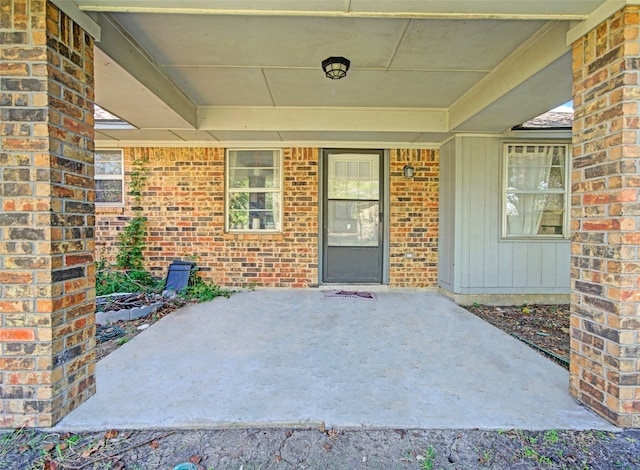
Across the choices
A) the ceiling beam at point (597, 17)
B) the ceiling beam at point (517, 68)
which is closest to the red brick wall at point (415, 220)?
the ceiling beam at point (517, 68)

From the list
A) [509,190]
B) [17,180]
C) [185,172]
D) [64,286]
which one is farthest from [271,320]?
[509,190]

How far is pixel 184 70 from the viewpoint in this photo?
11.1 feet

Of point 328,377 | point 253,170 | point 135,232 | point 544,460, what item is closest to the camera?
point 544,460

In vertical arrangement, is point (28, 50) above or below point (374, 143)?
below

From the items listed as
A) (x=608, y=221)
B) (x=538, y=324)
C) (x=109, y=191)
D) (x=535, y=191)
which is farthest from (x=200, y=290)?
(x=535, y=191)

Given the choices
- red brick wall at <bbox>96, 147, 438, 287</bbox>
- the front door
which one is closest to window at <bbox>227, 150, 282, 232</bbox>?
red brick wall at <bbox>96, 147, 438, 287</bbox>

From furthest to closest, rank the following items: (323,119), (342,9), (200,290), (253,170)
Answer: (253,170), (200,290), (323,119), (342,9)

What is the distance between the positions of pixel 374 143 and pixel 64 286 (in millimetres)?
4435

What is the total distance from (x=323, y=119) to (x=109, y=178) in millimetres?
3673

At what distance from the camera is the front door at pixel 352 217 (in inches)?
214

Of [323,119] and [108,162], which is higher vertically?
[323,119]

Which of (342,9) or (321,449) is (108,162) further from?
(321,449)

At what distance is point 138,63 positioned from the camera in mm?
2979

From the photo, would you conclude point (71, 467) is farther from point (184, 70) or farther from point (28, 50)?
point (184, 70)
